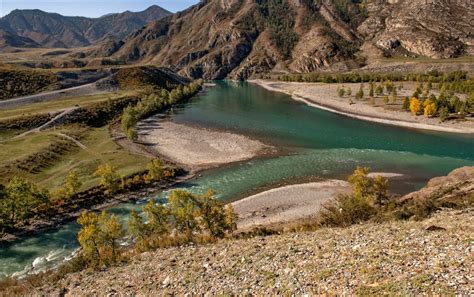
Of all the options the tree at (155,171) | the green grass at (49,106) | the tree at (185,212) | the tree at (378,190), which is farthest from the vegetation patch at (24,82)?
the tree at (378,190)

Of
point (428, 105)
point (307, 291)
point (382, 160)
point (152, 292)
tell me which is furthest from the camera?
point (428, 105)

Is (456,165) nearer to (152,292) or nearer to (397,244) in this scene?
(397,244)

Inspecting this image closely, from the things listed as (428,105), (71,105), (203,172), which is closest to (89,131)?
(71,105)

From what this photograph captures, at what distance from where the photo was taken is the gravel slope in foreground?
20.8 metres

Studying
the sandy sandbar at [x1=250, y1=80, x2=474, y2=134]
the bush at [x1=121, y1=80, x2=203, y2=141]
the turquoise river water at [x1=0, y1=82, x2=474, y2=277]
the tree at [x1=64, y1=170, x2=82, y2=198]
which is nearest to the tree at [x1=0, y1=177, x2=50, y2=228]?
the turquoise river water at [x1=0, y1=82, x2=474, y2=277]

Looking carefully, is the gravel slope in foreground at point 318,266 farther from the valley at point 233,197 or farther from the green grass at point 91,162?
the green grass at point 91,162

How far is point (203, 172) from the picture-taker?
3241 inches

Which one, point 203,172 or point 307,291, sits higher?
point 307,291

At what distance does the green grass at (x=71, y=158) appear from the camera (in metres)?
75.8

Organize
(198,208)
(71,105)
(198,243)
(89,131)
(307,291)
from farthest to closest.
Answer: (71,105), (89,131), (198,208), (198,243), (307,291)

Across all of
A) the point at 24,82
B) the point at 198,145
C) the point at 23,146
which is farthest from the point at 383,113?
the point at 24,82

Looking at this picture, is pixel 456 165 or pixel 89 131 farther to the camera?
pixel 89 131

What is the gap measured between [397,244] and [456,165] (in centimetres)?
6931

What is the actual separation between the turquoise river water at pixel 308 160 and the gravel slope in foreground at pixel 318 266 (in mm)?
20249
